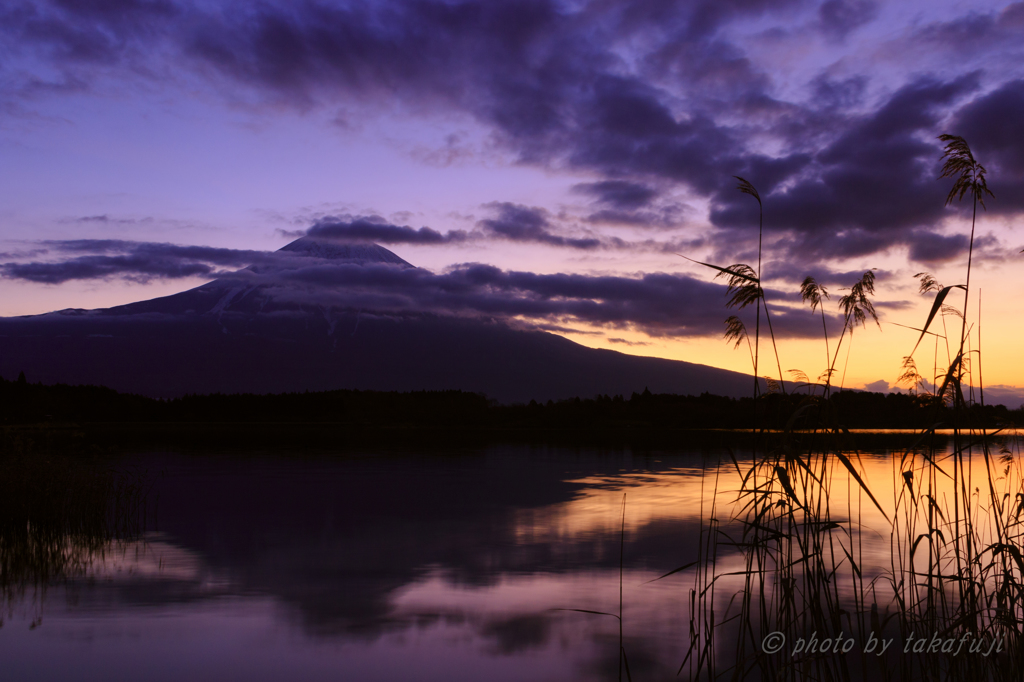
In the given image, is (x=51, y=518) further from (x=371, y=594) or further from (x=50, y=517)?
(x=371, y=594)

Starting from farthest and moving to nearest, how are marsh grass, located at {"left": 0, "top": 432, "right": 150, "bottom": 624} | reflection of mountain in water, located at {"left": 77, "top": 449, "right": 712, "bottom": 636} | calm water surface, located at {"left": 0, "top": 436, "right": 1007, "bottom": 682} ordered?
marsh grass, located at {"left": 0, "top": 432, "right": 150, "bottom": 624} < reflection of mountain in water, located at {"left": 77, "top": 449, "right": 712, "bottom": 636} < calm water surface, located at {"left": 0, "top": 436, "right": 1007, "bottom": 682}

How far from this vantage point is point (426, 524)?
58.1 feet

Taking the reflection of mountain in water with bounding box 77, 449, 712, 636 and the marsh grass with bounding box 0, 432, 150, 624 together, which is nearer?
the reflection of mountain in water with bounding box 77, 449, 712, 636

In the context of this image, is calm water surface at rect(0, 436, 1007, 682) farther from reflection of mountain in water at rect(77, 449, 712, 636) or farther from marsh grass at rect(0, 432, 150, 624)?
marsh grass at rect(0, 432, 150, 624)

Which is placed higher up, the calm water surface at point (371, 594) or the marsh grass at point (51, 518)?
the marsh grass at point (51, 518)

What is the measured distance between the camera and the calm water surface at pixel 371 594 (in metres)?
8.17

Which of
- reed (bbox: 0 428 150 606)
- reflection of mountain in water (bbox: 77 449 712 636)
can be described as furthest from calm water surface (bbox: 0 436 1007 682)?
reed (bbox: 0 428 150 606)

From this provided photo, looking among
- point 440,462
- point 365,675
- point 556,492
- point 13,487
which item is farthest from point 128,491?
point 440,462

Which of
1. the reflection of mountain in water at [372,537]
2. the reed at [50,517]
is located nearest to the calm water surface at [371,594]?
the reflection of mountain in water at [372,537]

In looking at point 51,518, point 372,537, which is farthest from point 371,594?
point 51,518

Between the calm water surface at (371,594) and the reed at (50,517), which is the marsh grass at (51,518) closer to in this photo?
the reed at (50,517)

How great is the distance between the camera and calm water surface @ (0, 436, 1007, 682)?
8172mm

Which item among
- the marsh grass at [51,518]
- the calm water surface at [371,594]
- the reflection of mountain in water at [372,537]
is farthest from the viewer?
the marsh grass at [51,518]

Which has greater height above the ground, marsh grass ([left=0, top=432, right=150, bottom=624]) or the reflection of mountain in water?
marsh grass ([left=0, top=432, right=150, bottom=624])
